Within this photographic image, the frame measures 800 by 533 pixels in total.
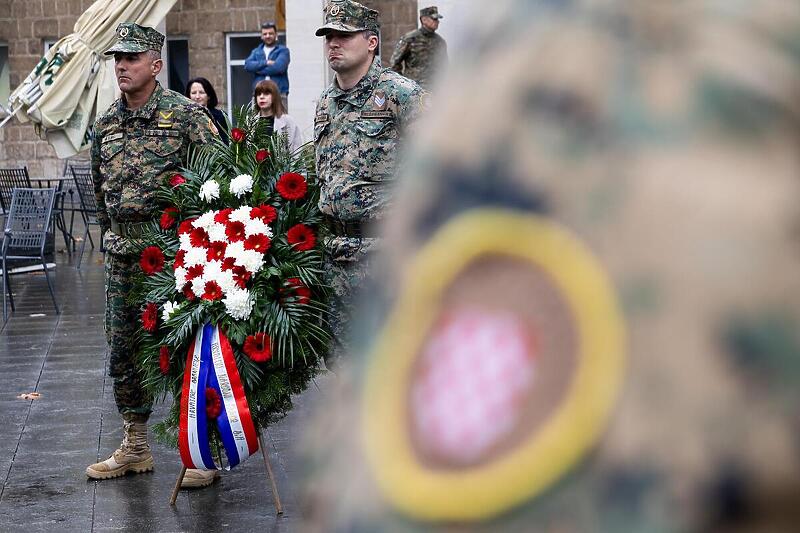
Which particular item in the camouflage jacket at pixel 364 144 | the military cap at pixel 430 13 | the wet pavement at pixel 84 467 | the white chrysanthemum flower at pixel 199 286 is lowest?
the wet pavement at pixel 84 467

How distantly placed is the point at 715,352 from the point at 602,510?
101 mm

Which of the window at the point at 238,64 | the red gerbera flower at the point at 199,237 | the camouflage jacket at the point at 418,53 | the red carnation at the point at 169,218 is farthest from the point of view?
the window at the point at 238,64

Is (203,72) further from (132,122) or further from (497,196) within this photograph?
(497,196)

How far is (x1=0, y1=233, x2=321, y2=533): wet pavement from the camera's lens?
18.1 feet

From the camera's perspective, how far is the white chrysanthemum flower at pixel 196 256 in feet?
17.3

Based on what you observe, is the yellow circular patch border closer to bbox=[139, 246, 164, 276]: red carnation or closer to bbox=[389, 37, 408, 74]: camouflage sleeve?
bbox=[139, 246, 164, 276]: red carnation

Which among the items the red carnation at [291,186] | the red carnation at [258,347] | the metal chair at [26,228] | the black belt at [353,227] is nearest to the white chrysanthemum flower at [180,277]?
the red carnation at [258,347]

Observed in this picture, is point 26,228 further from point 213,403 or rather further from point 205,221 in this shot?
point 213,403

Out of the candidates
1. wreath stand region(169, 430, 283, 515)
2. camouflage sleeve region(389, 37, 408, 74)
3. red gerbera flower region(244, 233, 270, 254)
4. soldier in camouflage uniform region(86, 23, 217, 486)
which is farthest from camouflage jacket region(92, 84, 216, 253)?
camouflage sleeve region(389, 37, 408, 74)

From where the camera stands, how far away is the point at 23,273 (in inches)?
578

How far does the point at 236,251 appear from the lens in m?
5.23

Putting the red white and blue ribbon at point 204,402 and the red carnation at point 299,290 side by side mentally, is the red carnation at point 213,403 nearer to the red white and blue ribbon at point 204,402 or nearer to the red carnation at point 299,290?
the red white and blue ribbon at point 204,402

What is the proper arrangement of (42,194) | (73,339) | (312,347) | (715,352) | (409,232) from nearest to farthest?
(715,352) → (409,232) → (312,347) → (73,339) → (42,194)

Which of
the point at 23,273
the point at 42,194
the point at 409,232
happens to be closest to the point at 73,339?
the point at 42,194
